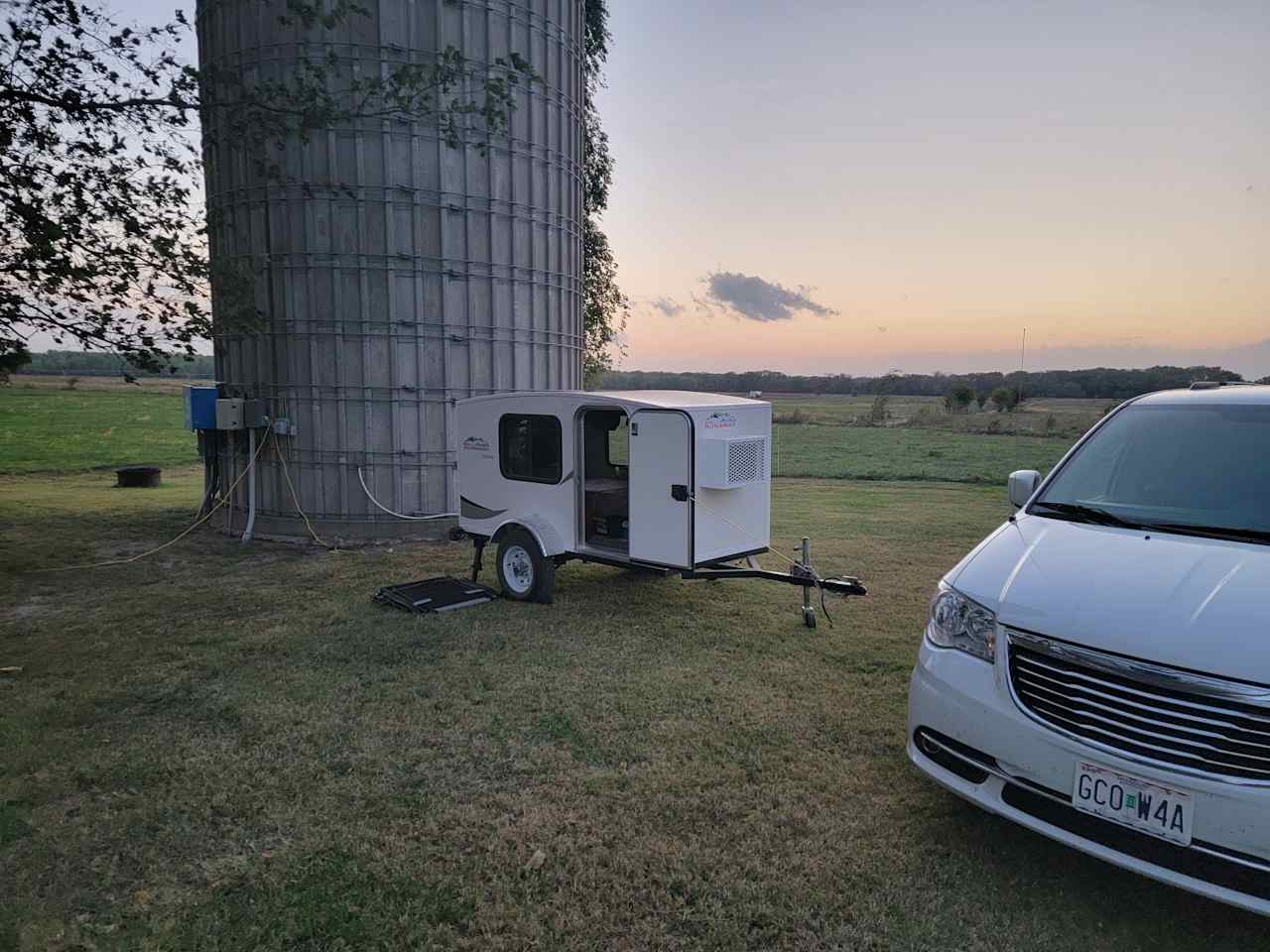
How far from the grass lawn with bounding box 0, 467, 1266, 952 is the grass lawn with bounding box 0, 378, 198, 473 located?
5.72 metres

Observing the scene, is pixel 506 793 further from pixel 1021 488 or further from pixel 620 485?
pixel 620 485

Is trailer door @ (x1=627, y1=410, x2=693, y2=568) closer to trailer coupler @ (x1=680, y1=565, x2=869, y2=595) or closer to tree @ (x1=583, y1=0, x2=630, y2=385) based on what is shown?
trailer coupler @ (x1=680, y1=565, x2=869, y2=595)

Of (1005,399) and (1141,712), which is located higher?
(1005,399)

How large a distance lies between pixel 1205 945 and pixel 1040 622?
4.15 ft

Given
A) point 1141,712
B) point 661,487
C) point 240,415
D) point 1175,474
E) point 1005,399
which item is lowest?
point 1141,712

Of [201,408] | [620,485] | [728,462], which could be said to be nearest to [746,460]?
[728,462]

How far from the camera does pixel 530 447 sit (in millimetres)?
7520

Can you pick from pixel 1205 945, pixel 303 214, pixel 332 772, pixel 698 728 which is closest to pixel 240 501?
pixel 303 214

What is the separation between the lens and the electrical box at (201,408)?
10586 mm

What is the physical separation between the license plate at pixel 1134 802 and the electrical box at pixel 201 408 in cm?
1086

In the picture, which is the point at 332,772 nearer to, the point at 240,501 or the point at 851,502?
the point at 240,501

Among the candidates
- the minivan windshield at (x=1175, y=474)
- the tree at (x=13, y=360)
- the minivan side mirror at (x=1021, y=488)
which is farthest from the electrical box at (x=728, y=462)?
the tree at (x=13, y=360)

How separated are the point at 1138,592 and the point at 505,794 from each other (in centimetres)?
296

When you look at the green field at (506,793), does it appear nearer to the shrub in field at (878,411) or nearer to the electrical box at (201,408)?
the electrical box at (201,408)
